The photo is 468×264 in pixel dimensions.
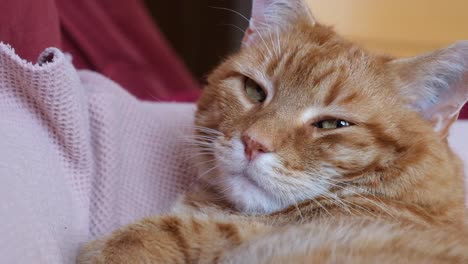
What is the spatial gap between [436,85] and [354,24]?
2.70 m

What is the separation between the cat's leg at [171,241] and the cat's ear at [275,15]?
561 mm

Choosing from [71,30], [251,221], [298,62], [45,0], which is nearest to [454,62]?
[298,62]

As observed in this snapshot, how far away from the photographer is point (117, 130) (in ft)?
5.11

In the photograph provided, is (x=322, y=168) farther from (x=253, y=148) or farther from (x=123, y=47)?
(x=123, y=47)

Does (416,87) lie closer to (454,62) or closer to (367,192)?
(454,62)

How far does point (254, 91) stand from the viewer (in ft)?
4.57

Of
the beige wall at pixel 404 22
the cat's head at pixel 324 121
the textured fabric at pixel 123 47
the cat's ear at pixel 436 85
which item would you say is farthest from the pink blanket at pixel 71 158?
the beige wall at pixel 404 22

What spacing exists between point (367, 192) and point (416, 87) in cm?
29

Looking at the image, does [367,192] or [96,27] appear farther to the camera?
[96,27]

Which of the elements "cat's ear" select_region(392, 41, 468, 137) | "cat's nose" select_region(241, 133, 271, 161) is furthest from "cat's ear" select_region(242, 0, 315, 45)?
"cat's nose" select_region(241, 133, 271, 161)

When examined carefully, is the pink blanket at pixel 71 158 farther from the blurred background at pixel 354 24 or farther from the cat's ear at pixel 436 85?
the blurred background at pixel 354 24

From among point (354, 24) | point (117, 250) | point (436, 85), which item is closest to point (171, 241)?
point (117, 250)

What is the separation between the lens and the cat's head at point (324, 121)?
120 centimetres

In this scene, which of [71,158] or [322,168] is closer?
[322,168]
